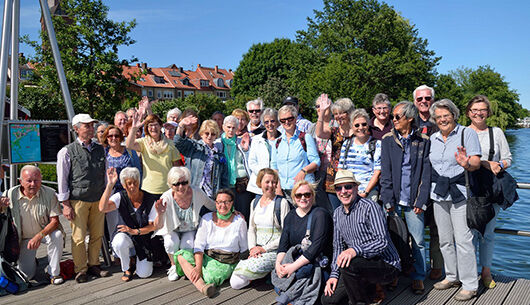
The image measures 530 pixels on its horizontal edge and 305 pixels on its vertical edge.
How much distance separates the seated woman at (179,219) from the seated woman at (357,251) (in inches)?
72.4

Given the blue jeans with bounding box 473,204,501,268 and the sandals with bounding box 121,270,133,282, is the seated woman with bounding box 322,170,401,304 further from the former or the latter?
the sandals with bounding box 121,270,133,282

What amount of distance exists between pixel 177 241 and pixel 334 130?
7.78ft

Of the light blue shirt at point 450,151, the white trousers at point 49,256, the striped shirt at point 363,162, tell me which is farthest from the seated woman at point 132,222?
the light blue shirt at point 450,151

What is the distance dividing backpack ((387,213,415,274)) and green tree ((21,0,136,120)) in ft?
56.4

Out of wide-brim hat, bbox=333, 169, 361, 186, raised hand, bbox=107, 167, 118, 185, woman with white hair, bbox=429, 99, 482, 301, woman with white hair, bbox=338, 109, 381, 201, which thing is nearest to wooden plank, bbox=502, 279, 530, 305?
woman with white hair, bbox=429, 99, 482, 301

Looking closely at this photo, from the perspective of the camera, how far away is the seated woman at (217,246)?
4.57 m

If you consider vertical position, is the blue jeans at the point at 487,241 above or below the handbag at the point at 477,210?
below

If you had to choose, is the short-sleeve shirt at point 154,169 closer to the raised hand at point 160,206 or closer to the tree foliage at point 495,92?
the raised hand at point 160,206

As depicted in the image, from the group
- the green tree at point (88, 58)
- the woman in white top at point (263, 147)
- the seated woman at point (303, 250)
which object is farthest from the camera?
the green tree at point (88, 58)

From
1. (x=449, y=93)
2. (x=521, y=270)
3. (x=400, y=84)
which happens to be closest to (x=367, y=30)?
(x=400, y=84)

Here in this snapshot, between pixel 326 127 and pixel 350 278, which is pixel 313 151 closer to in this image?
pixel 326 127

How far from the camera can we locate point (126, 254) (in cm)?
488

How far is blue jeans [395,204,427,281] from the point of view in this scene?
415 centimetres

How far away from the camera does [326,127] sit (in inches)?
189
